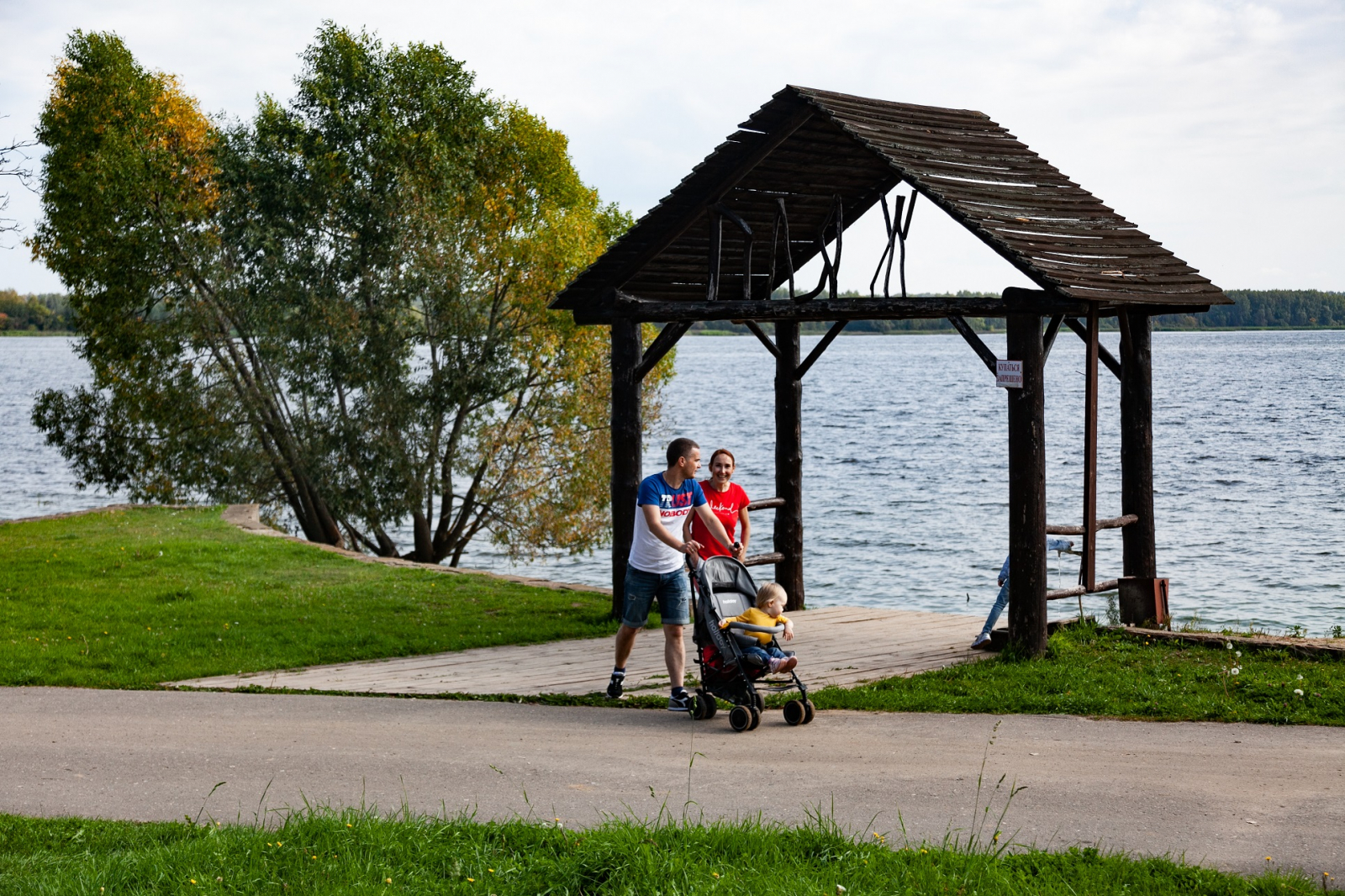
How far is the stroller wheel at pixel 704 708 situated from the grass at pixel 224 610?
3887mm

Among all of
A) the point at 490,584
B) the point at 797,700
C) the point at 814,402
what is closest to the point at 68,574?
the point at 490,584

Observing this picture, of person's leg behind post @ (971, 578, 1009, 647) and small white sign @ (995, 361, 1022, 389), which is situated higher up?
small white sign @ (995, 361, 1022, 389)

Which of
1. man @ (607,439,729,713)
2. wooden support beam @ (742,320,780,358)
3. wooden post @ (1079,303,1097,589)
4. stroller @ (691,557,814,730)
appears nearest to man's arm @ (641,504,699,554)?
man @ (607,439,729,713)

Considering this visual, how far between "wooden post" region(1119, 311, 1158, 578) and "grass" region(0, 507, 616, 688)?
215 inches

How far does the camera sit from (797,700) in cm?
890

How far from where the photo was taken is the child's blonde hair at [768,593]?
29.3 feet

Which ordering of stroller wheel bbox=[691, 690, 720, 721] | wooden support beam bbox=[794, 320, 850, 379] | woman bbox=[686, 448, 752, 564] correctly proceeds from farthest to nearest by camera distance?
wooden support beam bbox=[794, 320, 850, 379]
woman bbox=[686, 448, 752, 564]
stroller wheel bbox=[691, 690, 720, 721]

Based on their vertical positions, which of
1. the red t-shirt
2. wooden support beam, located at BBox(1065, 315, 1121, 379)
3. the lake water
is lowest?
the lake water

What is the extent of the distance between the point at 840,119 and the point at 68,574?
35.7 ft

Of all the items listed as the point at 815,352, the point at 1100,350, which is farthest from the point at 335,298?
the point at 1100,350

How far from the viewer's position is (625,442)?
1341 centimetres

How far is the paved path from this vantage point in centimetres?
654

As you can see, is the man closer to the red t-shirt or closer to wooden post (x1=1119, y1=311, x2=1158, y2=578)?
the red t-shirt

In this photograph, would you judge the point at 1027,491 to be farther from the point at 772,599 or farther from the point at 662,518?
the point at 662,518
